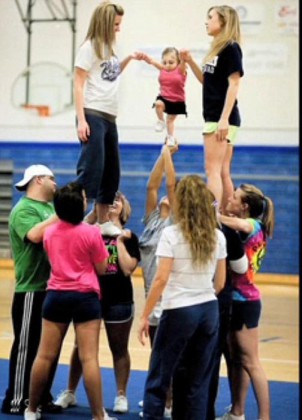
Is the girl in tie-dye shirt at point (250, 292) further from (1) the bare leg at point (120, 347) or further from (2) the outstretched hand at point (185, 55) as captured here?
(2) the outstretched hand at point (185, 55)

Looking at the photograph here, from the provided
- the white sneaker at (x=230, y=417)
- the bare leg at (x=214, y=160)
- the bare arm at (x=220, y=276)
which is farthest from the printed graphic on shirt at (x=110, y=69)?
the white sneaker at (x=230, y=417)

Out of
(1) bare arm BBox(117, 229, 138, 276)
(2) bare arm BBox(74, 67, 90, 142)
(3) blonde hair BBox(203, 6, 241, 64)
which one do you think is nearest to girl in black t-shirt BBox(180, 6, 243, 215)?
(3) blonde hair BBox(203, 6, 241, 64)

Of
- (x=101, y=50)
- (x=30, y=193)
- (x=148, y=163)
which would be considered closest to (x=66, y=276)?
(x=30, y=193)

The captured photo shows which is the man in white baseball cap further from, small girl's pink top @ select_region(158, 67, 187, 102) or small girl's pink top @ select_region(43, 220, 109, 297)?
small girl's pink top @ select_region(158, 67, 187, 102)

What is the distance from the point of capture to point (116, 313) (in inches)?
275

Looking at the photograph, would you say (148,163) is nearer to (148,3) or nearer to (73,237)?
A: (148,3)

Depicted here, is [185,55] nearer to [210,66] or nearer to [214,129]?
[210,66]

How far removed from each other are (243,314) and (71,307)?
1200 millimetres

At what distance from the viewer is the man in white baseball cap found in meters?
6.96

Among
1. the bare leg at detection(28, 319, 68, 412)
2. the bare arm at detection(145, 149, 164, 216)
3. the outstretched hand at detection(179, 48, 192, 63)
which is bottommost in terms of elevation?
the bare leg at detection(28, 319, 68, 412)

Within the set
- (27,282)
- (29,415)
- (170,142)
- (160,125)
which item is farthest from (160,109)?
(29,415)

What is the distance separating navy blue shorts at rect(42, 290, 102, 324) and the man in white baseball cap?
2.11 ft

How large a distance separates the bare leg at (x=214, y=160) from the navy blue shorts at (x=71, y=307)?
119 cm

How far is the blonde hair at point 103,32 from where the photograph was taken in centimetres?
638
